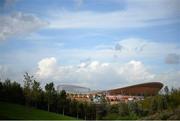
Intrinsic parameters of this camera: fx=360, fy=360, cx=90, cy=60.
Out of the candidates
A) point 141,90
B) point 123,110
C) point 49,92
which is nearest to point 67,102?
point 49,92

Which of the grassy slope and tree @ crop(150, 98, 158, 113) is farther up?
tree @ crop(150, 98, 158, 113)

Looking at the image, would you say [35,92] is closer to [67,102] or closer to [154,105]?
[67,102]

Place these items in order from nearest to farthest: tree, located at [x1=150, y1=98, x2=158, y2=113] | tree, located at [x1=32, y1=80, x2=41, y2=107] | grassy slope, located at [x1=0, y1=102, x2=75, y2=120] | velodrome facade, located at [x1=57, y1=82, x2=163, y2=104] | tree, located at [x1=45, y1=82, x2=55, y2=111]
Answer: grassy slope, located at [x1=0, y1=102, x2=75, y2=120] < tree, located at [x1=150, y1=98, x2=158, y2=113] < tree, located at [x1=32, y1=80, x2=41, y2=107] < tree, located at [x1=45, y1=82, x2=55, y2=111] < velodrome facade, located at [x1=57, y1=82, x2=163, y2=104]

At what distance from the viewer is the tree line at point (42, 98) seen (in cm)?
5253

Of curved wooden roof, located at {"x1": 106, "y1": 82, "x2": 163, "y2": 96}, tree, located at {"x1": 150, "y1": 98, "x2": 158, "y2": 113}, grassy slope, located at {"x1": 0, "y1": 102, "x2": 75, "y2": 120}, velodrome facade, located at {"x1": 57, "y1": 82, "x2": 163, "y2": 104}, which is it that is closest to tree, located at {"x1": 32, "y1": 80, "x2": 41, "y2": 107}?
grassy slope, located at {"x1": 0, "y1": 102, "x2": 75, "y2": 120}

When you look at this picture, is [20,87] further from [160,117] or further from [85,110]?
[160,117]

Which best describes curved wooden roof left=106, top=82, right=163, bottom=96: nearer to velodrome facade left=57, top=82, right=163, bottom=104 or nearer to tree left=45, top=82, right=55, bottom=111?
velodrome facade left=57, top=82, right=163, bottom=104

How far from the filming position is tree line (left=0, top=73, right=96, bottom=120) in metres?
52.5

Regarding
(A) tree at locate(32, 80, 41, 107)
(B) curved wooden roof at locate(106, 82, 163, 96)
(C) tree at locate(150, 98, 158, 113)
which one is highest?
(B) curved wooden roof at locate(106, 82, 163, 96)

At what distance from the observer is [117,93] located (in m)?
92.9

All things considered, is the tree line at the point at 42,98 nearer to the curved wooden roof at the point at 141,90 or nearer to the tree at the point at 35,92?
the tree at the point at 35,92

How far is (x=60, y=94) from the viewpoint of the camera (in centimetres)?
5578

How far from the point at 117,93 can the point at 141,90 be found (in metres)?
6.94

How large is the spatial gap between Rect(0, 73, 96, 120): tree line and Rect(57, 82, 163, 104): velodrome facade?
1395 cm
